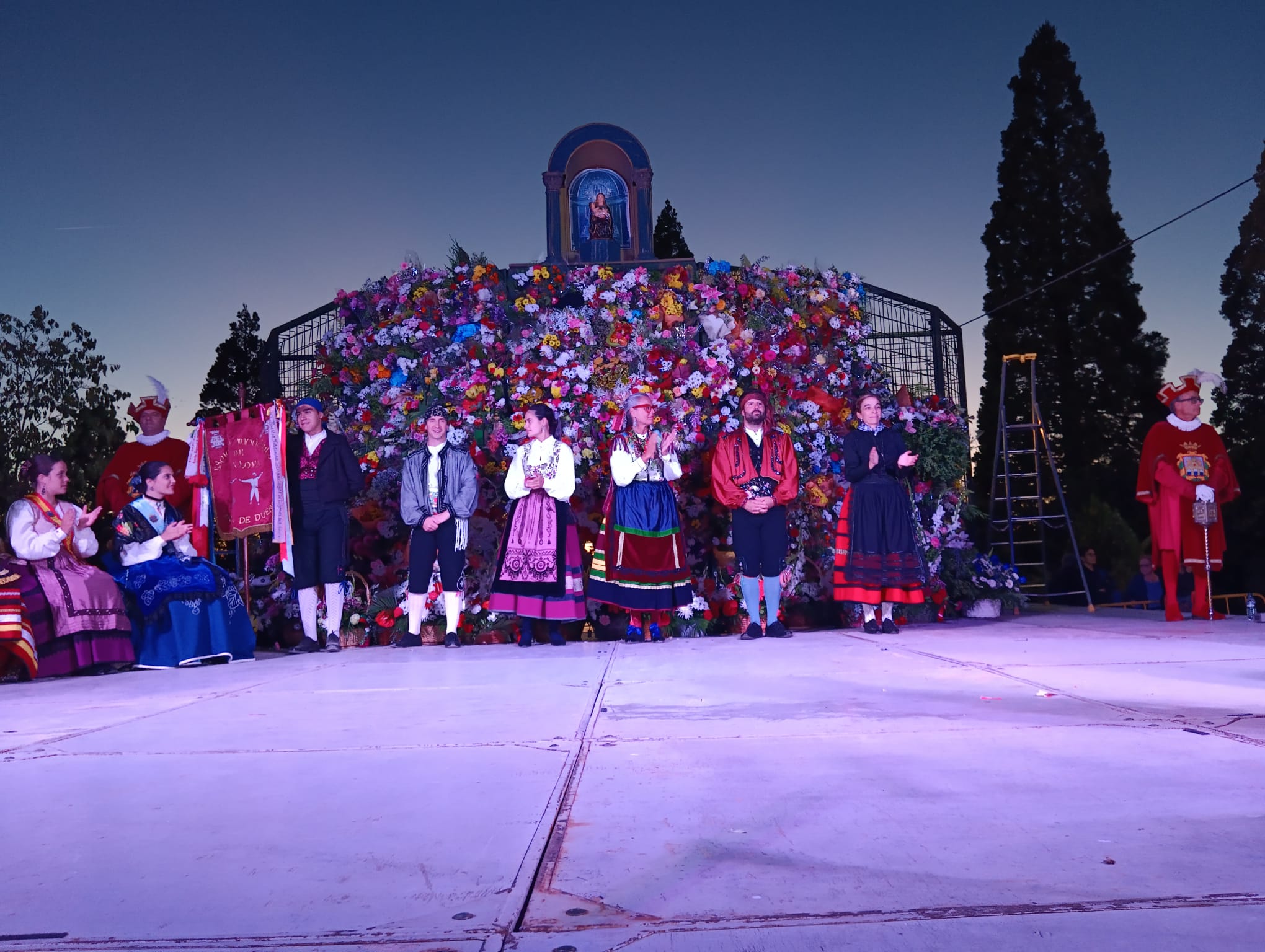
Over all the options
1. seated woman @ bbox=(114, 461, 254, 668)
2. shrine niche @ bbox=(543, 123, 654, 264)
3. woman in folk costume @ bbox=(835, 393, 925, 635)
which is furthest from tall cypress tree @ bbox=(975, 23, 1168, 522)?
seated woman @ bbox=(114, 461, 254, 668)

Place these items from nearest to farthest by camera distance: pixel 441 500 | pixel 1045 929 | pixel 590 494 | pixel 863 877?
pixel 1045 929, pixel 863 877, pixel 441 500, pixel 590 494

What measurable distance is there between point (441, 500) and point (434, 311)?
1438 mm

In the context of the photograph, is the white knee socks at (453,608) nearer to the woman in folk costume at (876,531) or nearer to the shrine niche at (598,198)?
the woman in folk costume at (876,531)

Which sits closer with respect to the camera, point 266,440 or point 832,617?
point 266,440

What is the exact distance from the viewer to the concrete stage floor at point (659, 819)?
1.35 meters

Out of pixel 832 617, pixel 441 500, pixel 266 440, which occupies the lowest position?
pixel 832 617

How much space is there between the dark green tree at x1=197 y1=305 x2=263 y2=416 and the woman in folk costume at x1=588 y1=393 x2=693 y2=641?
24.0m

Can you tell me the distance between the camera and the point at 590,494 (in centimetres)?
691

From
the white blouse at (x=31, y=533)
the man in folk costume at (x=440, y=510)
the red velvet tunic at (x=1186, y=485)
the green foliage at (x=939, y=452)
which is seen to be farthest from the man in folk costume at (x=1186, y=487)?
the white blouse at (x=31, y=533)

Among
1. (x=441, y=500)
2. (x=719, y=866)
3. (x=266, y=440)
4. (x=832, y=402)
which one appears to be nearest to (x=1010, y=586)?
(x=832, y=402)

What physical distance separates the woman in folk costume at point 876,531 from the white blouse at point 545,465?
1658mm

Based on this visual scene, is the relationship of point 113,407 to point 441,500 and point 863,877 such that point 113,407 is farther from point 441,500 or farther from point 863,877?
point 863,877

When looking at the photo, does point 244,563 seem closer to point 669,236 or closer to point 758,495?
point 758,495

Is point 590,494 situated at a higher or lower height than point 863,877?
higher
